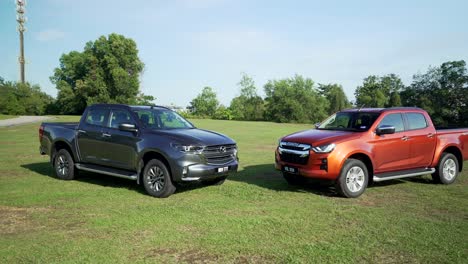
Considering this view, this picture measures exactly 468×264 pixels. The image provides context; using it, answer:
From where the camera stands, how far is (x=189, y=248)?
504 centimetres

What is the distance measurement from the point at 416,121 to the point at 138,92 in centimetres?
6858

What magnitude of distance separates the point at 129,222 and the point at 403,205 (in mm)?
5144

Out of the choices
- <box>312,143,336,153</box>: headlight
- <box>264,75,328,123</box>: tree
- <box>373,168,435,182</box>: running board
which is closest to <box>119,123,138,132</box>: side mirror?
<box>312,143,336,153</box>: headlight

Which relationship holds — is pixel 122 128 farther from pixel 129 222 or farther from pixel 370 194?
pixel 370 194

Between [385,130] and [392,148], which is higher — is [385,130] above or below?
above

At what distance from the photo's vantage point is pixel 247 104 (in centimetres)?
9988

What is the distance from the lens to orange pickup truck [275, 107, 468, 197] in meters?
8.01

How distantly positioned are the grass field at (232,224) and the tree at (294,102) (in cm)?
7898

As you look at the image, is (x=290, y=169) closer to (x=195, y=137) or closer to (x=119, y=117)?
(x=195, y=137)

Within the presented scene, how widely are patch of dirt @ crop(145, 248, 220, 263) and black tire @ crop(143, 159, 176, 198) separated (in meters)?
3.07

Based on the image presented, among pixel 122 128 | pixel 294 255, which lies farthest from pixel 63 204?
pixel 294 255

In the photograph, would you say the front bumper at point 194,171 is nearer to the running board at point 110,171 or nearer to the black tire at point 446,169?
the running board at point 110,171

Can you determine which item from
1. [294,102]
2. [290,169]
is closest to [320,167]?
[290,169]

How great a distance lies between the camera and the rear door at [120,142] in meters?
8.64
